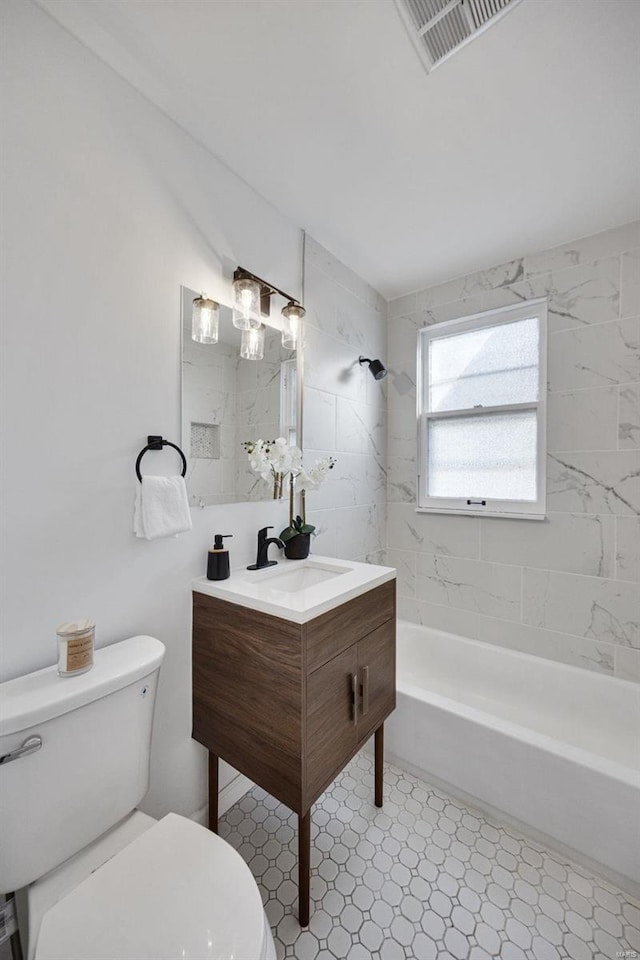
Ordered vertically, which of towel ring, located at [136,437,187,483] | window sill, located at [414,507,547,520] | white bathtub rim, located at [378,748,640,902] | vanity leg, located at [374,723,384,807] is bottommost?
white bathtub rim, located at [378,748,640,902]

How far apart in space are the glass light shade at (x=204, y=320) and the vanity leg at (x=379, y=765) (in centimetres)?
166

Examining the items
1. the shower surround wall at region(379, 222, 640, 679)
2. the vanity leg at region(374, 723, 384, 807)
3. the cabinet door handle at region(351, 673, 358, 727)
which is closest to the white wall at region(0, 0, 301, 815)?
the cabinet door handle at region(351, 673, 358, 727)

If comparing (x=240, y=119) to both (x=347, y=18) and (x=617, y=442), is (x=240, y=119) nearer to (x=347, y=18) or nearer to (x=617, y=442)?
(x=347, y=18)

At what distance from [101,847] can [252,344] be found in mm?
1579

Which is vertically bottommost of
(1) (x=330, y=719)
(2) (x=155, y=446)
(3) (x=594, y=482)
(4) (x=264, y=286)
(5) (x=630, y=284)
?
(1) (x=330, y=719)

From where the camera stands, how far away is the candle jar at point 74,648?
0.90 meters

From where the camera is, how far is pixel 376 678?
1431 mm

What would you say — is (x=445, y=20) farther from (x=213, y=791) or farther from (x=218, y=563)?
(x=213, y=791)

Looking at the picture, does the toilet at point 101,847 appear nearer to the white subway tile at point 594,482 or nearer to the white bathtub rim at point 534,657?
the white bathtub rim at point 534,657

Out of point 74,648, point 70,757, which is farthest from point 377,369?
point 70,757

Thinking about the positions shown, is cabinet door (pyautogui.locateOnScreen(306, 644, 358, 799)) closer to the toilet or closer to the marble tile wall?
the toilet

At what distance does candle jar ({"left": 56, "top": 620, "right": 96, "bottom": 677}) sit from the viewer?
2.94ft

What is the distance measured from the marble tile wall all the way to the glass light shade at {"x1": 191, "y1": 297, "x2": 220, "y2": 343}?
0.59 m

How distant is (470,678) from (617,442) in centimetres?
149
